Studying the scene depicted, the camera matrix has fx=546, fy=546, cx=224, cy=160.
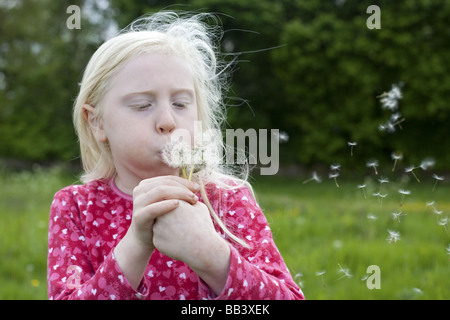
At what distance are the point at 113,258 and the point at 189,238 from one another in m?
0.29

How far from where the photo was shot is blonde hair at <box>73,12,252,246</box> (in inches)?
80.9

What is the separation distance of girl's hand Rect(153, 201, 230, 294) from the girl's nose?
353mm

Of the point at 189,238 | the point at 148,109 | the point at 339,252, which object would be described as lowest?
the point at 339,252

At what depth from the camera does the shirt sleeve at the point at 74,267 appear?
1724 millimetres

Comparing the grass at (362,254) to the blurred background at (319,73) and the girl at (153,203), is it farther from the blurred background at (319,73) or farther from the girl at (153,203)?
the blurred background at (319,73)

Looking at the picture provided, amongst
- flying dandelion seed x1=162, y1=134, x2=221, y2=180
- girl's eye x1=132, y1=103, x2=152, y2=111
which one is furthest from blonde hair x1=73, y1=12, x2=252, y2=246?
girl's eye x1=132, y1=103, x2=152, y2=111

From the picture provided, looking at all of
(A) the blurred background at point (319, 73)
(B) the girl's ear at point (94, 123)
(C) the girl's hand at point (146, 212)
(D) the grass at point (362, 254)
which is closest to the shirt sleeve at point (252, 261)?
(C) the girl's hand at point (146, 212)

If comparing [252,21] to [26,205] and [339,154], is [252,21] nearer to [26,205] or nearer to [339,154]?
[339,154]

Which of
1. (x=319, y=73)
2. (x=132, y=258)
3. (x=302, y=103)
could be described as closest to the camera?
(x=132, y=258)

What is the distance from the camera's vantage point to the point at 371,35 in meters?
19.6

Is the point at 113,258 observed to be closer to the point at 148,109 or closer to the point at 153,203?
the point at 153,203

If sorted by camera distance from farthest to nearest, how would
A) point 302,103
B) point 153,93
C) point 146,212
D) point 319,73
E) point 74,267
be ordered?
point 302,103
point 319,73
point 74,267
point 153,93
point 146,212

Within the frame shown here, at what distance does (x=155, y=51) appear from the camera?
6.59 feet

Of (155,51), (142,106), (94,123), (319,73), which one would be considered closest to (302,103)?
(319,73)
